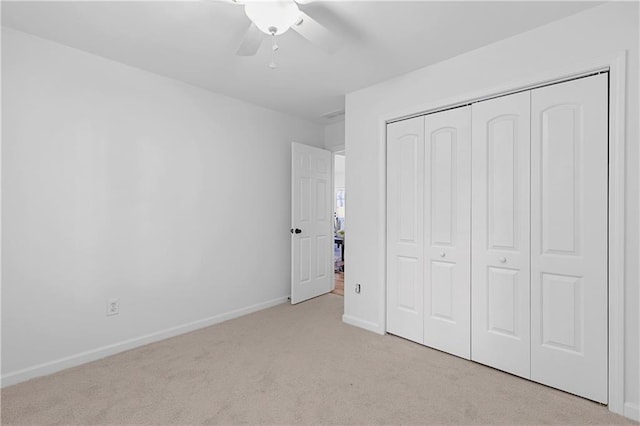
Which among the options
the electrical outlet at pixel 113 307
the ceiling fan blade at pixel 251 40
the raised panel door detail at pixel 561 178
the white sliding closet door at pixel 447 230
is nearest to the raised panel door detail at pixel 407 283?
the white sliding closet door at pixel 447 230

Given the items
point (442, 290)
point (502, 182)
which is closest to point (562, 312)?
point (442, 290)

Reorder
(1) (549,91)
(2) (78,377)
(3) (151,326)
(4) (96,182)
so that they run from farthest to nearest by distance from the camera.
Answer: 1. (3) (151,326)
2. (4) (96,182)
3. (2) (78,377)
4. (1) (549,91)

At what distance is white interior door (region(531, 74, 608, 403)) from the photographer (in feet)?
6.42

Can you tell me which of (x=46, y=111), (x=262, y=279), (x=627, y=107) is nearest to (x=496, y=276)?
(x=627, y=107)

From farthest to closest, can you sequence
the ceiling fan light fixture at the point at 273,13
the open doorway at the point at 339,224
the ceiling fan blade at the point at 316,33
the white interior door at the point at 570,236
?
the open doorway at the point at 339,224, the white interior door at the point at 570,236, the ceiling fan blade at the point at 316,33, the ceiling fan light fixture at the point at 273,13

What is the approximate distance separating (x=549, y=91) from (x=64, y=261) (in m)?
3.59

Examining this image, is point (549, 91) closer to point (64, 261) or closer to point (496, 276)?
point (496, 276)

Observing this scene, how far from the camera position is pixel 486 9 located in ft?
6.52

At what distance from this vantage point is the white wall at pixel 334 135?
4504mm

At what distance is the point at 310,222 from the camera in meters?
4.24

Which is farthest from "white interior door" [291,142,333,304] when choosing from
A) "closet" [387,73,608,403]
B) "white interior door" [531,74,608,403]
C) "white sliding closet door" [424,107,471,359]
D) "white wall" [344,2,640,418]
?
"white interior door" [531,74,608,403]

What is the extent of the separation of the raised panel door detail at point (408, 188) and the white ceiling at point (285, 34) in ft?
2.16

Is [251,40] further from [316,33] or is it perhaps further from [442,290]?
[442,290]

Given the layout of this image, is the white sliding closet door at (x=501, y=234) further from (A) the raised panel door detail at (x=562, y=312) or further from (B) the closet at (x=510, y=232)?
(A) the raised panel door detail at (x=562, y=312)
